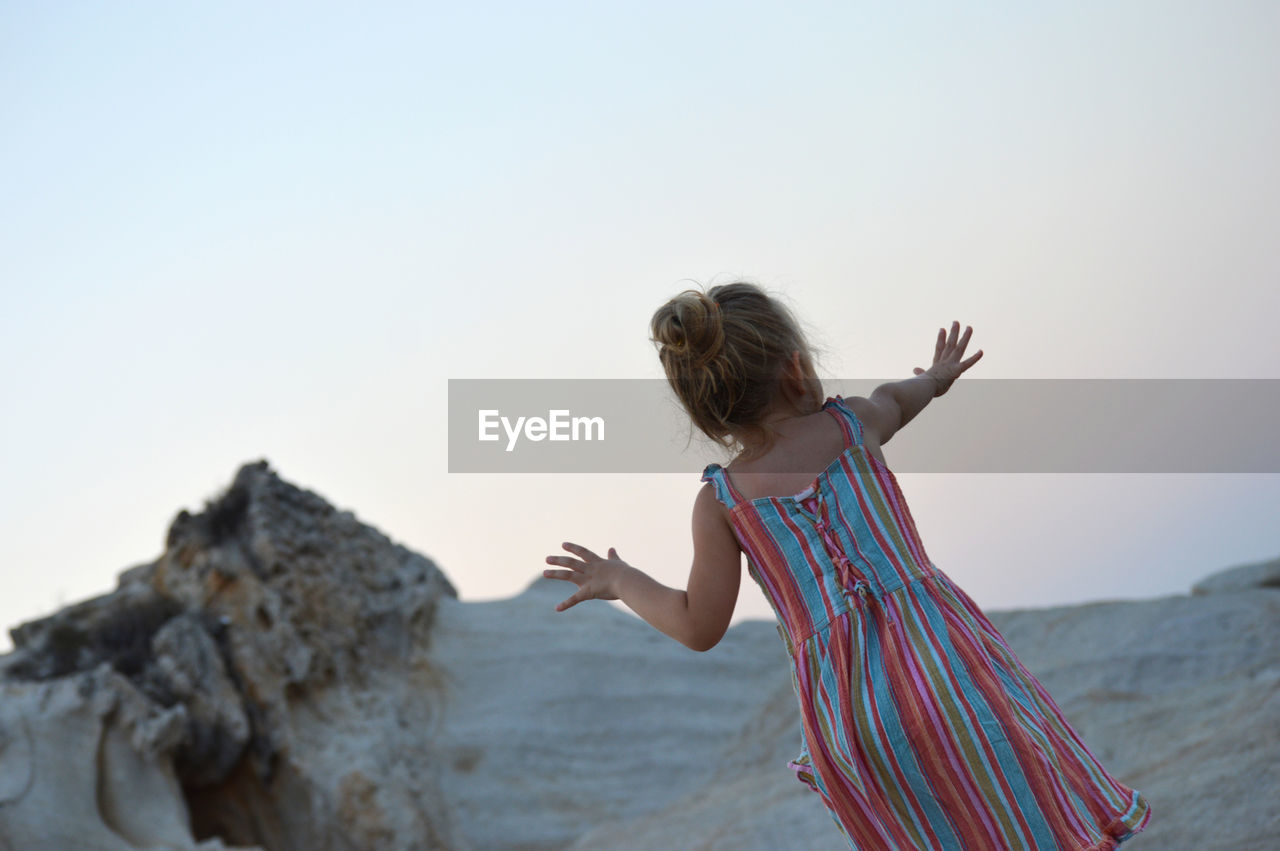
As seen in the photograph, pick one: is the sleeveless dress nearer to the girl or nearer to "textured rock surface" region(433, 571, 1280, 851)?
the girl

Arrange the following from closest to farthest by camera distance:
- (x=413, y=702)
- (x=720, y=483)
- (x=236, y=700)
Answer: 1. (x=720, y=483)
2. (x=236, y=700)
3. (x=413, y=702)

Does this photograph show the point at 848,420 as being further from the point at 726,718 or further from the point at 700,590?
the point at 726,718

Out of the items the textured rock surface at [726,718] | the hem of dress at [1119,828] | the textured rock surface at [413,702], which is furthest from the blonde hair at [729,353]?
the textured rock surface at [413,702]

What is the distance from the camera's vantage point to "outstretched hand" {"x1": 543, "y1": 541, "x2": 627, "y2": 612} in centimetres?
244

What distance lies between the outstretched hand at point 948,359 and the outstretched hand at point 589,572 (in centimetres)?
84

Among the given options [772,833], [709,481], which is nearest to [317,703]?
[772,833]

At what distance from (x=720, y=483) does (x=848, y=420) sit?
0.29 m

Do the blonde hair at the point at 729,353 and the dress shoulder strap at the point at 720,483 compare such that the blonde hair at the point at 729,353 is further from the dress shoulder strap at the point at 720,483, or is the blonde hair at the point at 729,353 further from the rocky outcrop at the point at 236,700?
Result: the rocky outcrop at the point at 236,700

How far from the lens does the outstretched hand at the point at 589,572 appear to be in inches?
96.0

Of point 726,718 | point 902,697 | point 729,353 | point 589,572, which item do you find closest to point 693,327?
point 729,353

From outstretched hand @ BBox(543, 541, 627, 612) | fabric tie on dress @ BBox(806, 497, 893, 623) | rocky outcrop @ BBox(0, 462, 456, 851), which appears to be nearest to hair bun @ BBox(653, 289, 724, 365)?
fabric tie on dress @ BBox(806, 497, 893, 623)

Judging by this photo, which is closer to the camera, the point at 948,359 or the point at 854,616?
the point at 854,616

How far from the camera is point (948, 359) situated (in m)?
2.70

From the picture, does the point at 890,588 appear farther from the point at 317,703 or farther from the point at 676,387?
the point at 317,703
